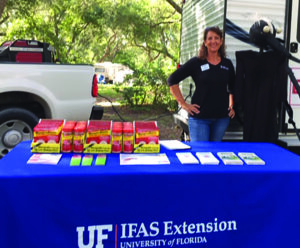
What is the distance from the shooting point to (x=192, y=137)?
11.1ft

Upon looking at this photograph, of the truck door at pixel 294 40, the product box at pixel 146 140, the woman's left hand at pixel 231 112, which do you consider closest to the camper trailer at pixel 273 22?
the truck door at pixel 294 40

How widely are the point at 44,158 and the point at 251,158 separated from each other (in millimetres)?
1261

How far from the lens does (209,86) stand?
3154 millimetres

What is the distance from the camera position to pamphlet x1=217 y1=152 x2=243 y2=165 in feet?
6.83

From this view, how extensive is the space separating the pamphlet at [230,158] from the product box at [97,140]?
71 centimetres

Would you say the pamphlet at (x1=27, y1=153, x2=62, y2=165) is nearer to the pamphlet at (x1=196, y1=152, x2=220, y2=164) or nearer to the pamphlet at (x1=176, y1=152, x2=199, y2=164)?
the pamphlet at (x1=176, y1=152, x2=199, y2=164)

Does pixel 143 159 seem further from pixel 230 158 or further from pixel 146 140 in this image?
pixel 230 158

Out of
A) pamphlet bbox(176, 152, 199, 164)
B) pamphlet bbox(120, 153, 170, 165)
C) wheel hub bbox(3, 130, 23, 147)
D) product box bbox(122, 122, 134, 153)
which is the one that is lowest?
wheel hub bbox(3, 130, 23, 147)

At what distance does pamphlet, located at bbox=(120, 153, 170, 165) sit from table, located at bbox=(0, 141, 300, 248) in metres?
0.07

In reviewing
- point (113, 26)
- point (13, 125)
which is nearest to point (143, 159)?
point (13, 125)

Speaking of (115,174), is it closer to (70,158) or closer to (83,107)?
(70,158)

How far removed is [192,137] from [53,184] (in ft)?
5.99

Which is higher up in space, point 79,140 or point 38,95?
point 38,95

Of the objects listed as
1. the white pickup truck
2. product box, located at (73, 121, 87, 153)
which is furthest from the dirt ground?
product box, located at (73, 121, 87, 153)
